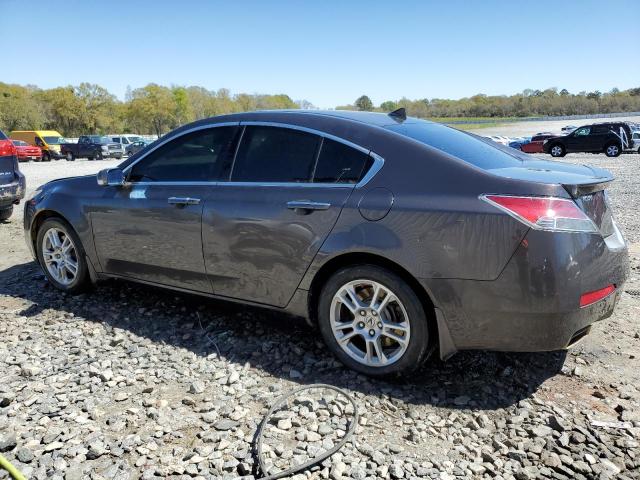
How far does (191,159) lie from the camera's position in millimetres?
4031

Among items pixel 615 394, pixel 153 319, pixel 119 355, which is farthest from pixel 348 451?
pixel 153 319

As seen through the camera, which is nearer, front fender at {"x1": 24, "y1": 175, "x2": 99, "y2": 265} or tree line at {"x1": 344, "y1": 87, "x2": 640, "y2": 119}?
front fender at {"x1": 24, "y1": 175, "x2": 99, "y2": 265}

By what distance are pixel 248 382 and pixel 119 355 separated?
1.04 m

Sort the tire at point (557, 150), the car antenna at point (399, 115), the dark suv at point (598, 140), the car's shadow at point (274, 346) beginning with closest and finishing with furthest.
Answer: the car's shadow at point (274, 346), the car antenna at point (399, 115), the dark suv at point (598, 140), the tire at point (557, 150)

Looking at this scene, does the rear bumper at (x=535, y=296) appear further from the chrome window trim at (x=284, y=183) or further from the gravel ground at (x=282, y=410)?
the chrome window trim at (x=284, y=183)

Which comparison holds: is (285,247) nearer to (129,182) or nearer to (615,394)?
(129,182)

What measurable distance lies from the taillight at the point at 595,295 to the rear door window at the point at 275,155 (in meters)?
1.74

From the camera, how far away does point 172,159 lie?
4137 mm

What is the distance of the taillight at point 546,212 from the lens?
2674mm

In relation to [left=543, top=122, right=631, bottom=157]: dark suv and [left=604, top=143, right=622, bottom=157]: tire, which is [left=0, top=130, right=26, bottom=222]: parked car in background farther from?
[left=604, top=143, right=622, bottom=157]: tire

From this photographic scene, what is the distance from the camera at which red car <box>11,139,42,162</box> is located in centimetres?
3491

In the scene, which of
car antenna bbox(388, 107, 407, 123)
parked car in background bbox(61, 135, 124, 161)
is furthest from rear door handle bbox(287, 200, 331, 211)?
parked car in background bbox(61, 135, 124, 161)

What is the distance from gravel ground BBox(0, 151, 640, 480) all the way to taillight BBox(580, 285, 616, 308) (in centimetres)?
61

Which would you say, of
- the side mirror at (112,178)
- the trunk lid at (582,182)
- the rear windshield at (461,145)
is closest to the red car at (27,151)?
the side mirror at (112,178)
